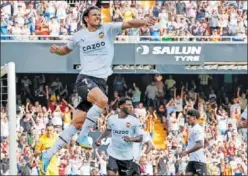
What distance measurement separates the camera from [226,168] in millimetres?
30656

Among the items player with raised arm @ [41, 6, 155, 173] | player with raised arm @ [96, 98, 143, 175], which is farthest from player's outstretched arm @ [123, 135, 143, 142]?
player with raised arm @ [41, 6, 155, 173]

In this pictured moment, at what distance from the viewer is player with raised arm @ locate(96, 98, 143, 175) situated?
19484 mm

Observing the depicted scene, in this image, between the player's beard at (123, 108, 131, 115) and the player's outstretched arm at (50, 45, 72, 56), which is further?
the player's beard at (123, 108, 131, 115)

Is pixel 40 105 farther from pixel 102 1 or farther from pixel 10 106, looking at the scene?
pixel 10 106

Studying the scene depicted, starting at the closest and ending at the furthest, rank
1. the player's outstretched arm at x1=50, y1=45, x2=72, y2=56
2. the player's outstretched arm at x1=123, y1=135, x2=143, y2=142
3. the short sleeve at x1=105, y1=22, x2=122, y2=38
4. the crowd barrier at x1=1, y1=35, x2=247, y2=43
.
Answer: the short sleeve at x1=105, y1=22, x2=122, y2=38, the player's outstretched arm at x1=50, y1=45, x2=72, y2=56, the player's outstretched arm at x1=123, y1=135, x2=143, y2=142, the crowd barrier at x1=1, y1=35, x2=247, y2=43

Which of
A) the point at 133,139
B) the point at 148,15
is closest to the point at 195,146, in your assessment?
the point at 133,139

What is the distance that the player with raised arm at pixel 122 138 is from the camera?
1948cm

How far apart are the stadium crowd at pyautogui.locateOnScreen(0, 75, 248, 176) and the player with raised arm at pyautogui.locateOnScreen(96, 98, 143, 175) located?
5.89 metres

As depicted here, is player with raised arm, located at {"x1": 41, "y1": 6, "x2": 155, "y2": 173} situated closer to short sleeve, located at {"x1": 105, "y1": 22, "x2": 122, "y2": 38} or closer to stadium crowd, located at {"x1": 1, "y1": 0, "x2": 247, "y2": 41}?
short sleeve, located at {"x1": 105, "y1": 22, "x2": 122, "y2": 38}

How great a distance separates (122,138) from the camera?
19.6 m

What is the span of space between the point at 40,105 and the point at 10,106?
18592 mm

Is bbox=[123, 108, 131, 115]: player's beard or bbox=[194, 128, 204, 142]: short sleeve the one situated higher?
bbox=[123, 108, 131, 115]: player's beard

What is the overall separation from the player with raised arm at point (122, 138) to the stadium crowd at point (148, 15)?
45.1ft

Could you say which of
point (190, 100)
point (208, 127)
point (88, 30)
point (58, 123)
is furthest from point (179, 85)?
point (88, 30)
